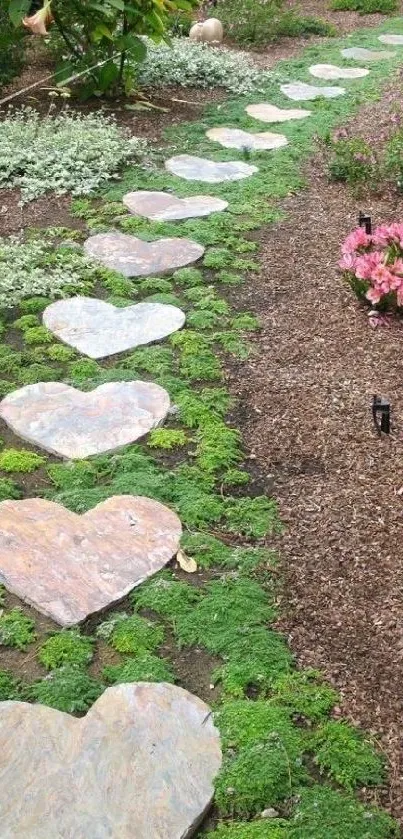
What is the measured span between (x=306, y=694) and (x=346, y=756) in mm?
197

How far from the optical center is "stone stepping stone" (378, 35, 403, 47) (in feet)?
31.2

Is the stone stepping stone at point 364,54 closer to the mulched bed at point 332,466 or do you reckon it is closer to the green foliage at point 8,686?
the mulched bed at point 332,466

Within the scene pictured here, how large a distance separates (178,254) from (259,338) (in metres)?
0.97

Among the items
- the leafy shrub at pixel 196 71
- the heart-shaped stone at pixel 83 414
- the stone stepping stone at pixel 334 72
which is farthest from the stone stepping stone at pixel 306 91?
the heart-shaped stone at pixel 83 414

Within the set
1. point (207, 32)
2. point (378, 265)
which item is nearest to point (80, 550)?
point (378, 265)

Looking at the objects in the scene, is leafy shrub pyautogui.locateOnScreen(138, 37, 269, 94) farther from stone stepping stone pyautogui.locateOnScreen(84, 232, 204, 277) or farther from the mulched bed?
the mulched bed

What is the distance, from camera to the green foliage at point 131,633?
2287 millimetres

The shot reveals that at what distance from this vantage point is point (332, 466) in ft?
9.62

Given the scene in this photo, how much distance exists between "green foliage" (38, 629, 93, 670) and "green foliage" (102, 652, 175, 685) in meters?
0.07

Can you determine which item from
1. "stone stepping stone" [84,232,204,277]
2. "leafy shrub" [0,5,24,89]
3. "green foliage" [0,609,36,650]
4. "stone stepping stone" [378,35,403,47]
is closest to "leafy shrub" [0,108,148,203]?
"stone stepping stone" [84,232,204,277]

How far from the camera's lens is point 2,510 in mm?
2732

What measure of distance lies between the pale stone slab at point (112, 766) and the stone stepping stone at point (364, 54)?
8071 millimetres

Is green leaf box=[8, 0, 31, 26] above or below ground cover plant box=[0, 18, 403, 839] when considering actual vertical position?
above

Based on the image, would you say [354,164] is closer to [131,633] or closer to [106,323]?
[106,323]
